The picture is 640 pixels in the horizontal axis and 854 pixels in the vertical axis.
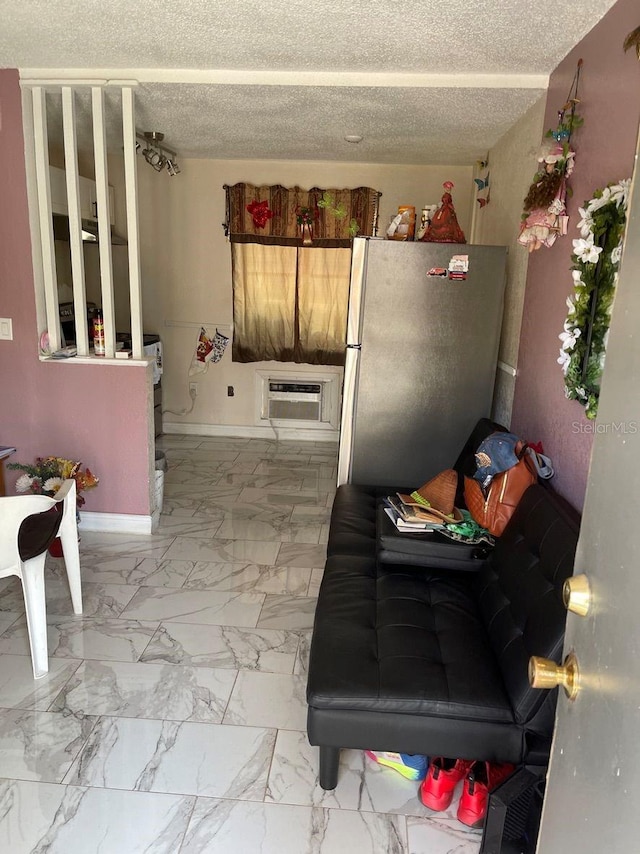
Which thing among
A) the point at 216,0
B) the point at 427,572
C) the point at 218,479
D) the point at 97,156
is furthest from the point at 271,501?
the point at 216,0

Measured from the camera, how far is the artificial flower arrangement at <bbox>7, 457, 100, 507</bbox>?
9.09 ft

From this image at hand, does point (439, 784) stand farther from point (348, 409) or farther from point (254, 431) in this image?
point (254, 431)

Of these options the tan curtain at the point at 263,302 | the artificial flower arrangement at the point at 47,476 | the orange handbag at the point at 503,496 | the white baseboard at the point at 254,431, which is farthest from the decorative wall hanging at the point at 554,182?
the white baseboard at the point at 254,431

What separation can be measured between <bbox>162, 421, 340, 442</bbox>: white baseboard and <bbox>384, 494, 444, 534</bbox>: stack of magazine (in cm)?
311

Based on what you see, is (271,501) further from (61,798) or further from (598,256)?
(598,256)

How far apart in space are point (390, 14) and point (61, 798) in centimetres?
269

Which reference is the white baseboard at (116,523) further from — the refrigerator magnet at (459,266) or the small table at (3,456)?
the refrigerator magnet at (459,266)

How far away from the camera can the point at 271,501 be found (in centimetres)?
400

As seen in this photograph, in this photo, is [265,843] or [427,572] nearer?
[265,843]

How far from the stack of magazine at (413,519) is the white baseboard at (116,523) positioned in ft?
5.47

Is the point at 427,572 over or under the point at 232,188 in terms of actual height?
under

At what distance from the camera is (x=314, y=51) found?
247cm

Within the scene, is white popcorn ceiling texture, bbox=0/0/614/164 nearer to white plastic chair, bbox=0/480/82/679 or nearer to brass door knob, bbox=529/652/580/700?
white plastic chair, bbox=0/480/82/679

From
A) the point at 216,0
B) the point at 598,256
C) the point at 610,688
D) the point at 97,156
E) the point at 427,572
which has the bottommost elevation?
the point at 427,572
